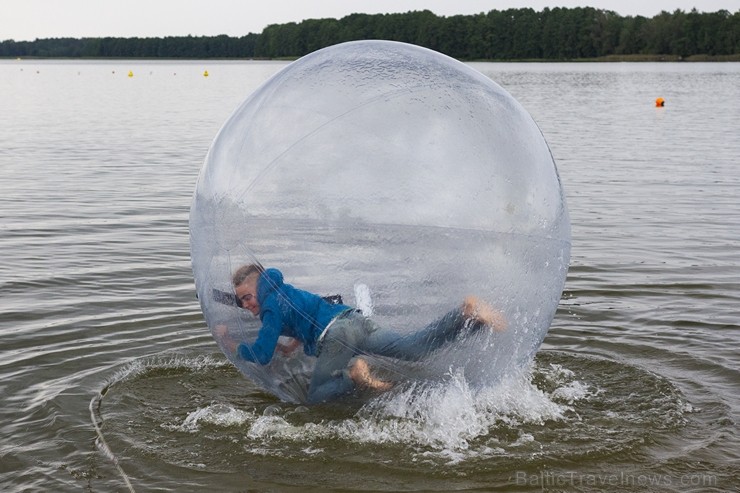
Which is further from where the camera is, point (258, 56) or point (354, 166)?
point (258, 56)

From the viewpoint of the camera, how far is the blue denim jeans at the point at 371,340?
5.63 m

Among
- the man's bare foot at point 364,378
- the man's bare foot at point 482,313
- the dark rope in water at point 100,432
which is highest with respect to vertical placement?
the man's bare foot at point 482,313

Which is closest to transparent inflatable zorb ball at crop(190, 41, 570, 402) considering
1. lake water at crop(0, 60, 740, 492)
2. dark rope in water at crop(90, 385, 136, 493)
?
lake water at crop(0, 60, 740, 492)

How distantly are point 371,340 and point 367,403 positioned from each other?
0.58 meters

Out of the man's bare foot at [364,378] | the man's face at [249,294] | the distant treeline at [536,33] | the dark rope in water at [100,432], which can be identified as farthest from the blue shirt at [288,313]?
the distant treeline at [536,33]

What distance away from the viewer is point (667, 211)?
14336mm

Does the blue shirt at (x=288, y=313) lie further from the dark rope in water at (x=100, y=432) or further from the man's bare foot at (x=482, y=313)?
the dark rope in water at (x=100, y=432)

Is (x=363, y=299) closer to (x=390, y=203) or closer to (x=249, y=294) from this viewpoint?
(x=390, y=203)

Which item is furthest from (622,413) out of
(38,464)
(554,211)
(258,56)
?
(258,56)

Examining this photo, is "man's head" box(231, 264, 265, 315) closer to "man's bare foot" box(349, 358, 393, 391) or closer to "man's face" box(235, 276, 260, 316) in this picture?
"man's face" box(235, 276, 260, 316)

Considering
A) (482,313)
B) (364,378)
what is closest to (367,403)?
(364,378)

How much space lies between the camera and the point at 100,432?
6.21 m

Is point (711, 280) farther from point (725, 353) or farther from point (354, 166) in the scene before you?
point (354, 166)

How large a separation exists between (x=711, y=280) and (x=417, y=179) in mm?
5784
